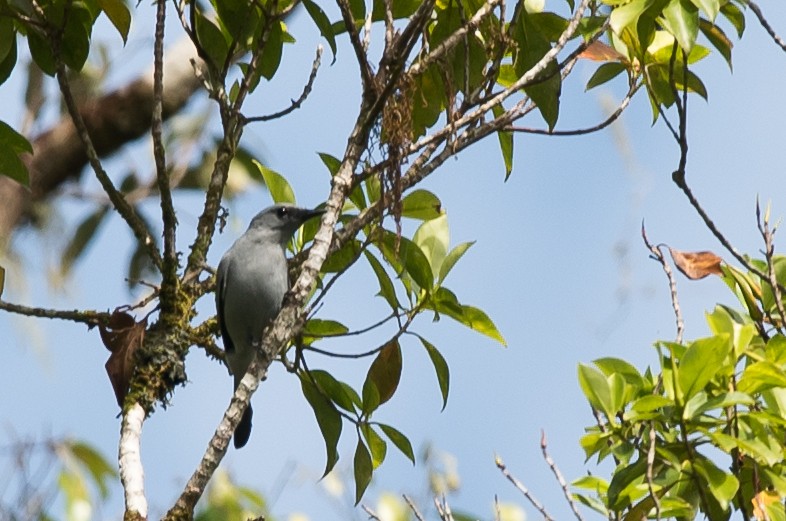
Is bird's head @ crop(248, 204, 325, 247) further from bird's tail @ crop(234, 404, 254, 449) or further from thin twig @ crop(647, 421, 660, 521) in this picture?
thin twig @ crop(647, 421, 660, 521)

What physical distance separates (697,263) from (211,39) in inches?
81.2

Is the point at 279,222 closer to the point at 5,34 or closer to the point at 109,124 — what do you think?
the point at 5,34

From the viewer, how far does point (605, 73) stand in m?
4.52

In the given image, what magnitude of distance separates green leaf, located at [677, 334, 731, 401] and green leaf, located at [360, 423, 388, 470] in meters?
1.24

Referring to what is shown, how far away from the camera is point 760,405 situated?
161 inches

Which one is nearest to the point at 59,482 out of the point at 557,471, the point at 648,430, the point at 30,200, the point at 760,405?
the point at 557,471

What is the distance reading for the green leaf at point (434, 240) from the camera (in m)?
4.30

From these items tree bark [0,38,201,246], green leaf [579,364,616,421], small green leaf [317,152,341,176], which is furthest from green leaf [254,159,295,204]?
tree bark [0,38,201,246]

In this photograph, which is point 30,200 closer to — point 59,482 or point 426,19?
point 59,482

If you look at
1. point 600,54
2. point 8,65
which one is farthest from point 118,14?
point 600,54

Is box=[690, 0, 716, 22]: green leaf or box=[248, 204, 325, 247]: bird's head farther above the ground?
box=[248, 204, 325, 247]: bird's head

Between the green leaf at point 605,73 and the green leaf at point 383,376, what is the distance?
4.21ft

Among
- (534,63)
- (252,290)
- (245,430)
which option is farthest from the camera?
(245,430)

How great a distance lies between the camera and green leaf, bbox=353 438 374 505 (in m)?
4.35
